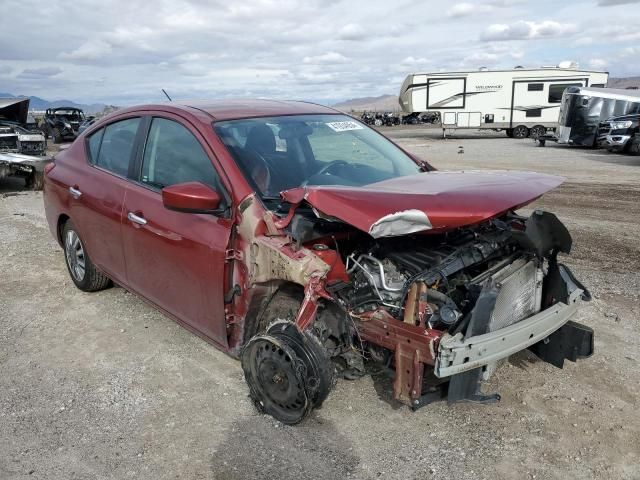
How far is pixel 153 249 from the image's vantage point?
3.69 m

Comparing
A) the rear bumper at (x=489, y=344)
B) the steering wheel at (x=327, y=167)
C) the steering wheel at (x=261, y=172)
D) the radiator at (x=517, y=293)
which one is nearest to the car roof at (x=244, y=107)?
the steering wheel at (x=261, y=172)

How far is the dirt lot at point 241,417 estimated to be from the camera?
2.77 metres

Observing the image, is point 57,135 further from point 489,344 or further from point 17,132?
point 489,344

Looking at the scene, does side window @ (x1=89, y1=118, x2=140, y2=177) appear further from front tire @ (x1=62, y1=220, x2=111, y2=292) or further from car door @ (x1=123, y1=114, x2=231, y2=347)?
front tire @ (x1=62, y1=220, x2=111, y2=292)

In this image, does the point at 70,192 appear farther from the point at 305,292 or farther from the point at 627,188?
the point at 627,188

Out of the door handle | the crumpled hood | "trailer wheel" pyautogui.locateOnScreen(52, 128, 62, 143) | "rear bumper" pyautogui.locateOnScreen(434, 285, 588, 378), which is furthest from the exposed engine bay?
"trailer wheel" pyautogui.locateOnScreen(52, 128, 62, 143)

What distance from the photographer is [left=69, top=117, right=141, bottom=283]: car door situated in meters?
4.12

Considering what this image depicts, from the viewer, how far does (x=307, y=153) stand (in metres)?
3.73

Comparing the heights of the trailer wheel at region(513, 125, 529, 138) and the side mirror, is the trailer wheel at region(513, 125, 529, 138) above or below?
below

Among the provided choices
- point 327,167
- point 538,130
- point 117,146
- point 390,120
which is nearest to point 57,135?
point 538,130

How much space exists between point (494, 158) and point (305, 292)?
16.9m

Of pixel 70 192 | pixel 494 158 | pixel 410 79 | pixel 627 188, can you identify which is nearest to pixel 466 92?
pixel 410 79

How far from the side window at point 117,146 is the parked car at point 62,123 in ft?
89.0

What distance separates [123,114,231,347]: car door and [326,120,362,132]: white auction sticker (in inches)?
43.5
